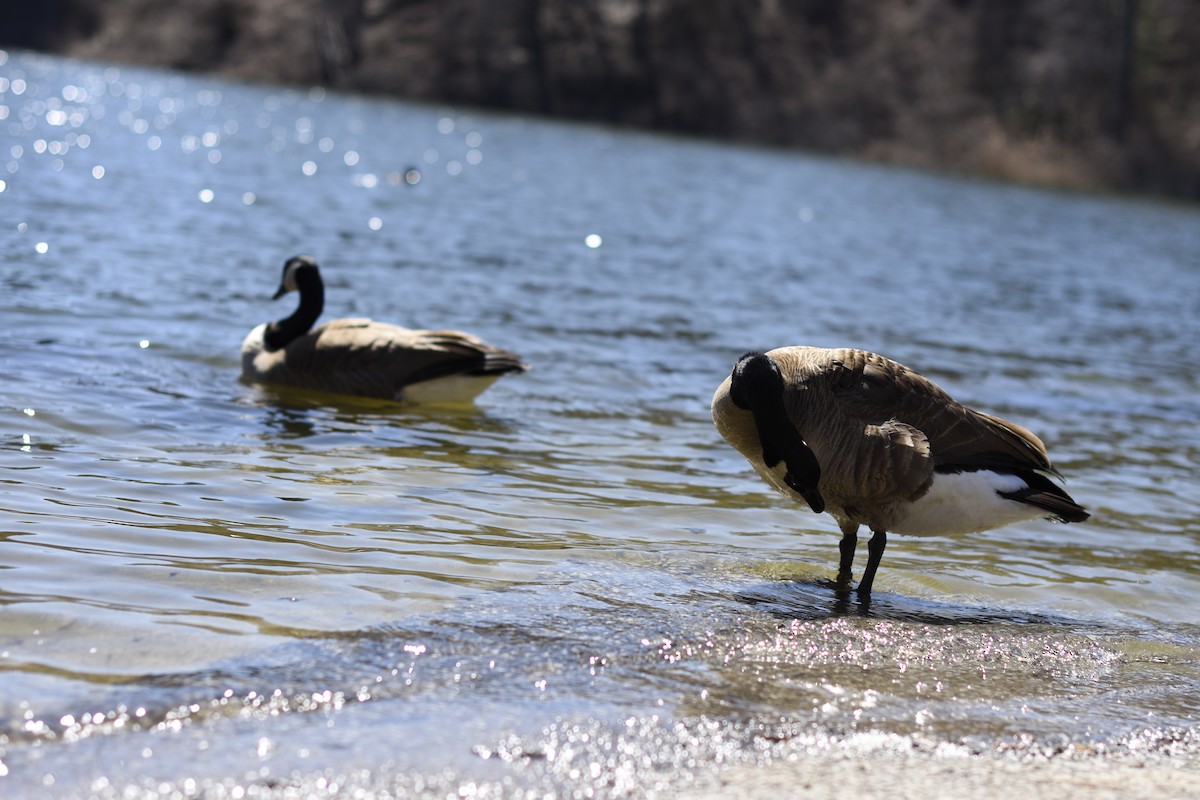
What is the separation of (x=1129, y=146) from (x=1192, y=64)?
35.0 ft

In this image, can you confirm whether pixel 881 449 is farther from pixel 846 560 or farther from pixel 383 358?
pixel 383 358

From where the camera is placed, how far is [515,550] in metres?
6.44

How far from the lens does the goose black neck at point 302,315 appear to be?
1042cm

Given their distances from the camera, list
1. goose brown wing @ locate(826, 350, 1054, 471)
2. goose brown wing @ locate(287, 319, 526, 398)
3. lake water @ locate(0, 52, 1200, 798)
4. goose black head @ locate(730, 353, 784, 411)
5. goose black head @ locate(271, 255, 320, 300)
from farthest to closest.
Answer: goose black head @ locate(271, 255, 320, 300) < goose brown wing @ locate(287, 319, 526, 398) < goose brown wing @ locate(826, 350, 1054, 471) < goose black head @ locate(730, 353, 784, 411) < lake water @ locate(0, 52, 1200, 798)

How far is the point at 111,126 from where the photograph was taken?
35.6 m

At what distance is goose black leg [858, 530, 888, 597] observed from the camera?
6.20m

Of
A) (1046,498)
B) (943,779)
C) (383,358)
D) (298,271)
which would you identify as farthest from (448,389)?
(943,779)

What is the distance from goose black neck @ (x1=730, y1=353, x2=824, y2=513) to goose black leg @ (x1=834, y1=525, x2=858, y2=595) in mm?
668

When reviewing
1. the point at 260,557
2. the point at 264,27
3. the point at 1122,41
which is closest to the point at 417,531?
the point at 260,557

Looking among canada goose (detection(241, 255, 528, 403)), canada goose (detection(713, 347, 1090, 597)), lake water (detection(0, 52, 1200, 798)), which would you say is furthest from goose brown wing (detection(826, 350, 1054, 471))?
canada goose (detection(241, 255, 528, 403))

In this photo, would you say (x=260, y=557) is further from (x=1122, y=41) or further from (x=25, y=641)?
(x=1122, y=41)

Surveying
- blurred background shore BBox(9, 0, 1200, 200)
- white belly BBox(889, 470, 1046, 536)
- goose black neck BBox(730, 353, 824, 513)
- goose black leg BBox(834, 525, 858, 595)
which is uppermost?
blurred background shore BBox(9, 0, 1200, 200)

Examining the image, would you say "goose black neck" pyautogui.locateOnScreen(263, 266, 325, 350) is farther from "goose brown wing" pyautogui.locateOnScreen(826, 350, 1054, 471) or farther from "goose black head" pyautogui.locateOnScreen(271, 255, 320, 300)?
"goose brown wing" pyautogui.locateOnScreen(826, 350, 1054, 471)

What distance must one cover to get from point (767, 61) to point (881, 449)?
73.4 meters
